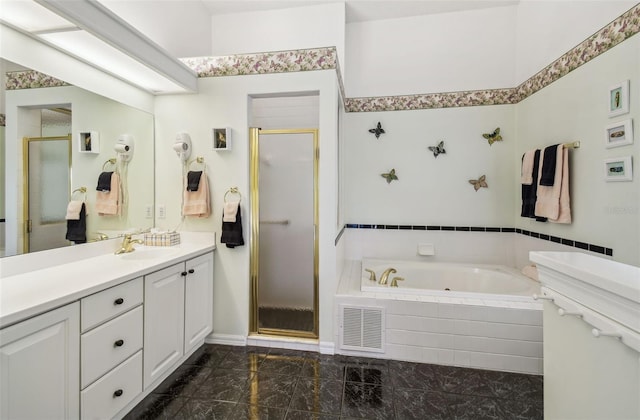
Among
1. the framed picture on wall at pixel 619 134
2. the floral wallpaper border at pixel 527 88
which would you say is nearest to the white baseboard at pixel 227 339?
the floral wallpaper border at pixel 527 88

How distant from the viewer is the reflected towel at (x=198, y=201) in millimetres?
2379

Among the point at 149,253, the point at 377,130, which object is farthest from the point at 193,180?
the point at 377,130

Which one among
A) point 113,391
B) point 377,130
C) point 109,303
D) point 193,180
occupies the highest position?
point 377,130

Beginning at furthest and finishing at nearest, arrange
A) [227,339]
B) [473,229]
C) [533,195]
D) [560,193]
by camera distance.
Result: [473,229] → [533,195] → [227,339] → [560,193]

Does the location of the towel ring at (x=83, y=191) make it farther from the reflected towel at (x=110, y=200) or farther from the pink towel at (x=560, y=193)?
the pink towel at (x=560, y=193)

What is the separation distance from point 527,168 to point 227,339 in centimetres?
321

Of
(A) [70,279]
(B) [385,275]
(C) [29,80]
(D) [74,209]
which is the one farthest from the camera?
(B) [385,275]

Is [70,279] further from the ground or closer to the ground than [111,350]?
further from the ground

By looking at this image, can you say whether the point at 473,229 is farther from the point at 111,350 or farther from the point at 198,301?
the point at 111,350

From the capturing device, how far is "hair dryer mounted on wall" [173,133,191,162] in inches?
93.0

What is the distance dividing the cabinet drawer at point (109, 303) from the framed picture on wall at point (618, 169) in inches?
124

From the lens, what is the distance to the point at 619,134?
186 cm

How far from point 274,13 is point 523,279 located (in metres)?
3.83

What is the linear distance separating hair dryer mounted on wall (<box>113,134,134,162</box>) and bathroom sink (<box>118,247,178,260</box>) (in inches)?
29.3
